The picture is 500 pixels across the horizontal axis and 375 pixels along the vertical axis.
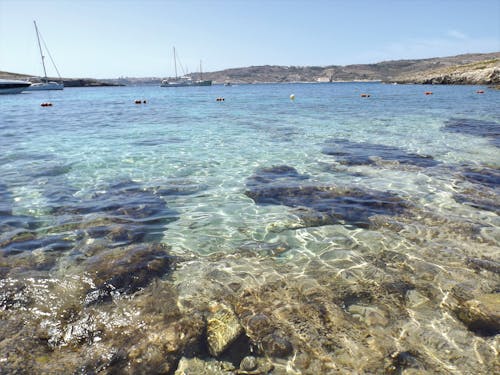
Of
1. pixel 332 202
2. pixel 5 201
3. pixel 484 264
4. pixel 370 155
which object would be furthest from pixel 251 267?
pixel 370 155

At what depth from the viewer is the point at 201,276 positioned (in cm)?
631

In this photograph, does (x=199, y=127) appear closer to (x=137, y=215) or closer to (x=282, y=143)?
(x=282, y=143)

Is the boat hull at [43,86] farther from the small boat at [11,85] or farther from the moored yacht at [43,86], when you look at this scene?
the small boat at [11,85]

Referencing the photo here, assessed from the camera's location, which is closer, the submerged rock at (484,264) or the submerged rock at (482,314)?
the submerged rock at (482,314)

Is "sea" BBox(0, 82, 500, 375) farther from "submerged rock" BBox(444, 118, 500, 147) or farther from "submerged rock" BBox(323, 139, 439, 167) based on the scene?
"submerged rock" BBox(444, 118, 500, 147)

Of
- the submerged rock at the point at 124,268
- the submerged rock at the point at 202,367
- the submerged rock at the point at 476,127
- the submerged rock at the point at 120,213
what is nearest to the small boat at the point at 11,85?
the submerged rock at the point at 120,213

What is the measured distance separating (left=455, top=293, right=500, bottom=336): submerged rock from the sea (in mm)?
28

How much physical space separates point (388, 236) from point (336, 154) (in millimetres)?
8702

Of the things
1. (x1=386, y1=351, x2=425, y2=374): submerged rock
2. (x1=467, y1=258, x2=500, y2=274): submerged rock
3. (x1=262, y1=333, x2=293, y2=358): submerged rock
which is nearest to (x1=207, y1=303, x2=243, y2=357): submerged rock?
(x1=262, y1=333, x2=293, y2=358): submerged rock

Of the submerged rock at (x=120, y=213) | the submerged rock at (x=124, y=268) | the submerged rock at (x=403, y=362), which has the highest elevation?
the submerged rock at (x=403, y=362)

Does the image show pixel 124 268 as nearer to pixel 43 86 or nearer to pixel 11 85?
pixel 11 85

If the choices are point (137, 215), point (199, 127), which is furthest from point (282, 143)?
point (137, 215)

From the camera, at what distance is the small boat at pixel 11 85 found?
68.8 m

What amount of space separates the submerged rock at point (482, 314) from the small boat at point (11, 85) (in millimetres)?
88067
